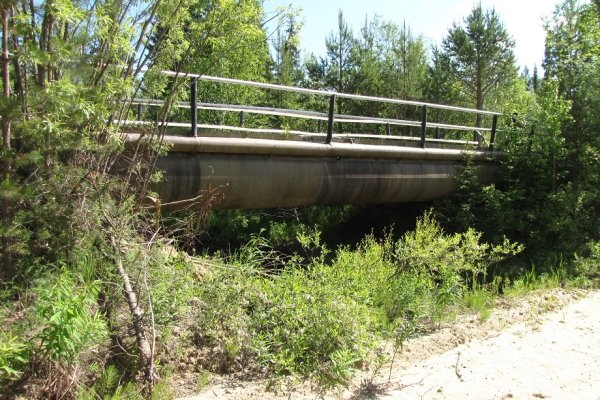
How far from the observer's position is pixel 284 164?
9078 millimetres

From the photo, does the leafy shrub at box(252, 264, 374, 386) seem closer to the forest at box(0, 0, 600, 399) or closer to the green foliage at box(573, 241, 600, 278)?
the forest at box(0, 0, 600, 399)

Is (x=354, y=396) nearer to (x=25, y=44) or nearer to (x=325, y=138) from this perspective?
(x=25, y=44)

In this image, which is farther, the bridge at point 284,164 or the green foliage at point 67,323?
the bridge at point 284,164

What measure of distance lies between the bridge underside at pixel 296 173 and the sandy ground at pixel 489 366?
9.60 ft

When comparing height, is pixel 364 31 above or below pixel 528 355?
above

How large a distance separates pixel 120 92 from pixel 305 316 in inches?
101

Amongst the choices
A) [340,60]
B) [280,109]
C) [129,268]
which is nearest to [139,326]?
[129,268]

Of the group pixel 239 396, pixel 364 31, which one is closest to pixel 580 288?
pixel 239 396

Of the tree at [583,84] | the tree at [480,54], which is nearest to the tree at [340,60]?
the tree at [480,54]

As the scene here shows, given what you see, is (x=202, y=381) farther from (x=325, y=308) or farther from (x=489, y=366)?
(x=489, y=366)

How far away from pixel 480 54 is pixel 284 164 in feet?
74.0

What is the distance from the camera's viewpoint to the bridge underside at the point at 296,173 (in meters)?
7.68

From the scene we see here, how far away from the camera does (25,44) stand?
14.5 feet

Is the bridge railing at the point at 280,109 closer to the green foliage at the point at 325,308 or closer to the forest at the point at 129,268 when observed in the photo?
the forest at the point at 129,268
